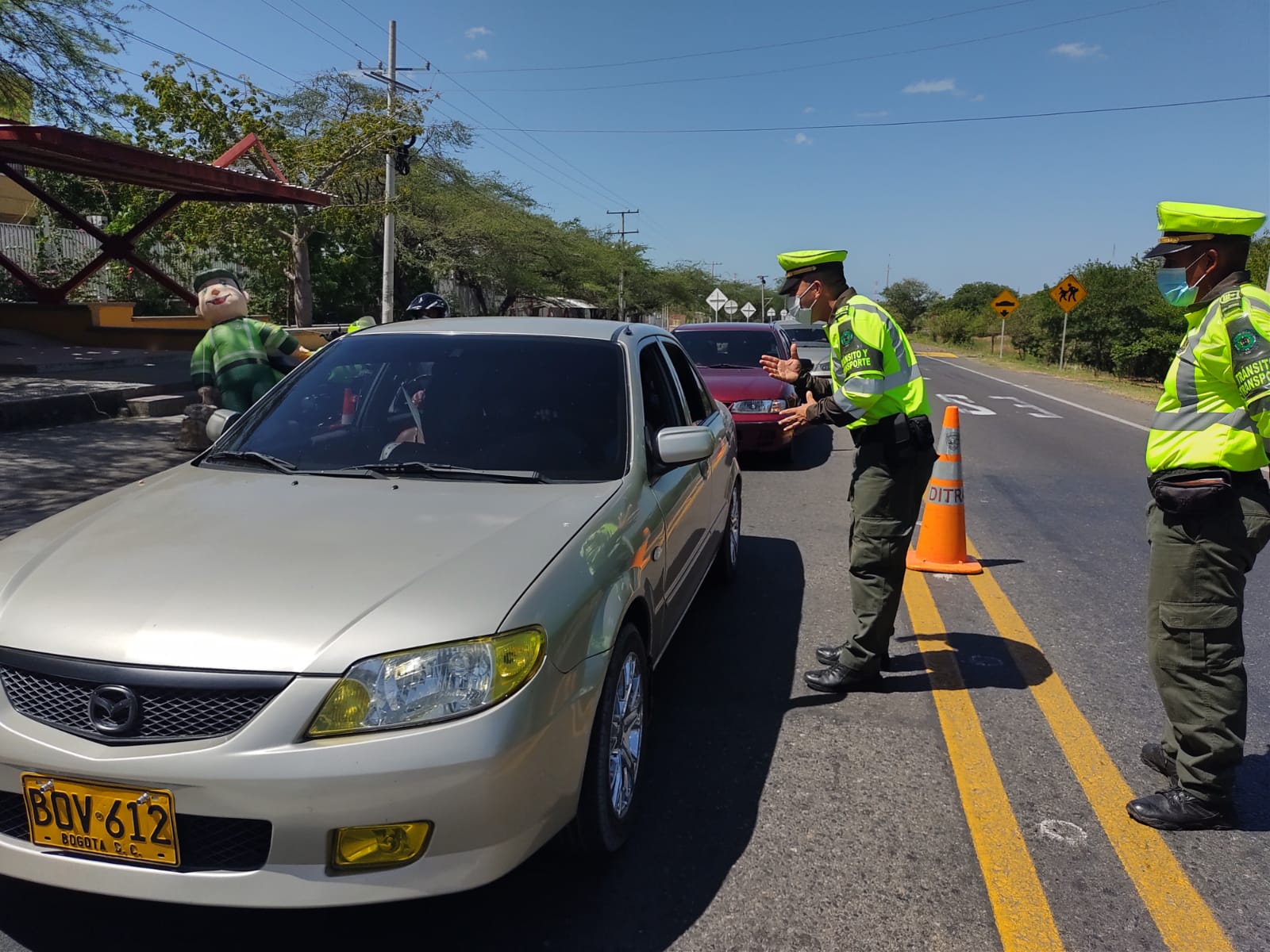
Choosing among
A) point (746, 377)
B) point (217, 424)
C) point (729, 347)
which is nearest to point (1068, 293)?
point (729, 347)

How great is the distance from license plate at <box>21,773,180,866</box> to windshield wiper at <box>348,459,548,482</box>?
1418mm

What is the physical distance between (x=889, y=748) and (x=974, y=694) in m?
0.75

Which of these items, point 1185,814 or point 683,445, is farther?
point 683,445

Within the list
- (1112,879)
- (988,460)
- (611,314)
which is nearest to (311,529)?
(1112,879)

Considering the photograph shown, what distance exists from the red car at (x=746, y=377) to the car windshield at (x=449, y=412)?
5.56 meters

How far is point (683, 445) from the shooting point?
138 inches

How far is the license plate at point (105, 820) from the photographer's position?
7.10 feet

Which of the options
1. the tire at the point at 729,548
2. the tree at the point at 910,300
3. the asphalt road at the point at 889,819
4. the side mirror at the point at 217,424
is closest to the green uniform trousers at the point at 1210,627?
the asphalt road at the point at 889,819

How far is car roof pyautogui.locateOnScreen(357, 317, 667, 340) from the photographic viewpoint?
4.05m

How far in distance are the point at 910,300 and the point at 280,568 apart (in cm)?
10641

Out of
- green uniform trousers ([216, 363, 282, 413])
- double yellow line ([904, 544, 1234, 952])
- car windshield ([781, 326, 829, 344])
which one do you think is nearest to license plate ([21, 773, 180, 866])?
double yellow line ([904, 544, 1234, 952])

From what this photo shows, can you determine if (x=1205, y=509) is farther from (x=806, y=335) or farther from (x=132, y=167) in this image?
(x=806, y=335)

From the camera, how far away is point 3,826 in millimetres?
2295

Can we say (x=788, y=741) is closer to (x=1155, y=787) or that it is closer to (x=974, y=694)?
(x=974, y=694)
